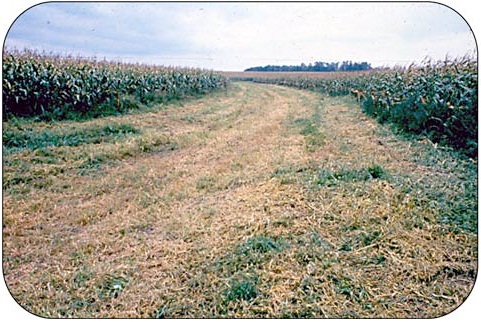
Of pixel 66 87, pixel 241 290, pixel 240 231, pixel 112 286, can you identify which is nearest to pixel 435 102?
A: pixel 240 231

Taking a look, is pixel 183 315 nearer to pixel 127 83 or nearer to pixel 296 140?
pixel 296 140

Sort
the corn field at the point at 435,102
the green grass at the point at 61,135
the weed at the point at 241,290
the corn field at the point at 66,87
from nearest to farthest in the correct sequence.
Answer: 1. the weed at the point at 241,290
2. the corn field at the point at 435,102
3. the green grass at the point at 61,135
4. the corn field at the point at 66,87

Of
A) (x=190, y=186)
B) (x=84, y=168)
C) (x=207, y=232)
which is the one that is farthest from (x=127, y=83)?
(x=207, y=232)

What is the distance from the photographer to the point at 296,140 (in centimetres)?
631

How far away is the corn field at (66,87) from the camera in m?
6.86

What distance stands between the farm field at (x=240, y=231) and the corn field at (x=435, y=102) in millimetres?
388

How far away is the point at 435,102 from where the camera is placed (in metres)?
5.49

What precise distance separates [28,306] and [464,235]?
3.13m

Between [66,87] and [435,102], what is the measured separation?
24.2 ft

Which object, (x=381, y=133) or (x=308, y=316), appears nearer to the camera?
(x=308, y=316)

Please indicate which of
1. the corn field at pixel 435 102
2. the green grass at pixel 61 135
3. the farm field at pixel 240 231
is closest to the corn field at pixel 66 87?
the green grass at pixel 61 135

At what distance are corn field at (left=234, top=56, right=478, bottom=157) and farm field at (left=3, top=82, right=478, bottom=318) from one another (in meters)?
0.39

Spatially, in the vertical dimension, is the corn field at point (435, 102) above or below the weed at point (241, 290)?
above

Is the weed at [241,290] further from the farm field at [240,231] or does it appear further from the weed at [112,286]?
the weed at [112,286]
